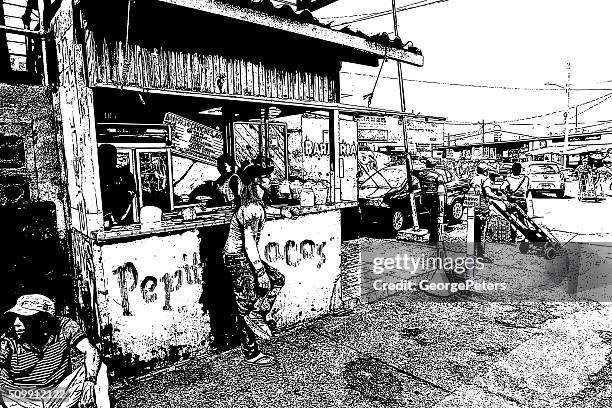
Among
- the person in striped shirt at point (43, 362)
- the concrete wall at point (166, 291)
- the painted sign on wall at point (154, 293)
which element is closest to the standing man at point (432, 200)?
the concrete wall at point (166, 291)

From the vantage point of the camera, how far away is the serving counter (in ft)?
14.2

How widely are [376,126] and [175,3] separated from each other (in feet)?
89.6

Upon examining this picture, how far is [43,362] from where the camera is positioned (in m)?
3.30

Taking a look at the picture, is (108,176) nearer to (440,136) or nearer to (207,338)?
(207,338)

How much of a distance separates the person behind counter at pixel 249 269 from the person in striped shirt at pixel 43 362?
5.60 ft

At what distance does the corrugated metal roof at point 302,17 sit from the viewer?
4602 millimetres

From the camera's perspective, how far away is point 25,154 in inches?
209

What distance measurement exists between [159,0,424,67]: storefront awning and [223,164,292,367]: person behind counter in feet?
5.58

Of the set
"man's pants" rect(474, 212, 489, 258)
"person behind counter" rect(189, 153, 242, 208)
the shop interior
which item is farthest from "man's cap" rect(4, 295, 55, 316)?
"man's pants" rect(474, 212, 489, 258)

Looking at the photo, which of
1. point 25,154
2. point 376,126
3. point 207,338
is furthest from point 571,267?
point 376,126

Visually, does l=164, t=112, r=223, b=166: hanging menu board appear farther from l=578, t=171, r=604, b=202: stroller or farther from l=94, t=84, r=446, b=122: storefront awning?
l=578, t=171, r=604, b=202: stroller

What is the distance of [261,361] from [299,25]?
413cm

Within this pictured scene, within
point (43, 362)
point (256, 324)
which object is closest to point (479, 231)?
point (256, 324)

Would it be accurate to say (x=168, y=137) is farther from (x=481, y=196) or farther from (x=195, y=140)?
(x=481, y=196)
